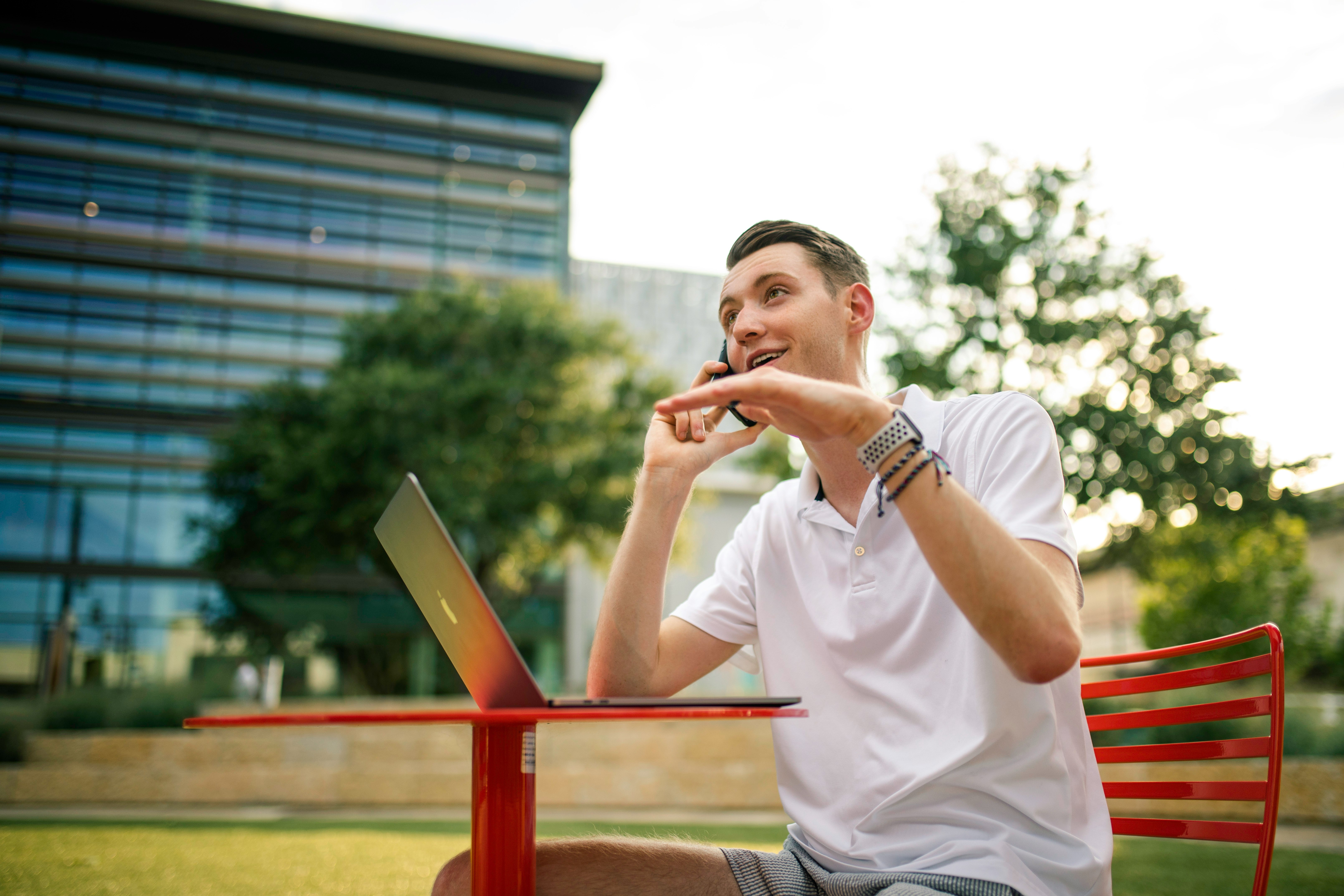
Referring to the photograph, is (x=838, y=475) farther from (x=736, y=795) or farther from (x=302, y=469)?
(x=302, y=469)

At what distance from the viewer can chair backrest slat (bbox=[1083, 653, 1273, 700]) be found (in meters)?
1.49

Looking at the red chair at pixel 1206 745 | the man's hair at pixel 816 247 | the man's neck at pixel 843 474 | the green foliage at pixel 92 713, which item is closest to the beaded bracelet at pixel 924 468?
the man's neck at pixel 843 474

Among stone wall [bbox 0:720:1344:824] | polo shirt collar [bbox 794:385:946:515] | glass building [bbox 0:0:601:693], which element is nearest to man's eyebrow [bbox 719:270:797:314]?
polo shirt collar [bbox 794:385:946:515]

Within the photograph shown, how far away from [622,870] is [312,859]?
4.96m

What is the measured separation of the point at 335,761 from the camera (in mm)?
10320

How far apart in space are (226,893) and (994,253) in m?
11.7

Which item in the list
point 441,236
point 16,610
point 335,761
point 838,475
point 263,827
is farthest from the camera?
point 441,236

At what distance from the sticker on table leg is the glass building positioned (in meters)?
21.9

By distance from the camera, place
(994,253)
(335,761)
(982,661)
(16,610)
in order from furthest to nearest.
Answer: (16,610)
(994,253)
(335,761)
(982,661)

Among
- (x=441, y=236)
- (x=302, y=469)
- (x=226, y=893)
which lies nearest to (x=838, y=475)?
(x=226, y=893)

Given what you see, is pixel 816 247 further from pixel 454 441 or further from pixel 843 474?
pixel 454 441

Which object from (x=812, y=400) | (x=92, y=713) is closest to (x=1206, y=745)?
(x=812, y=400)

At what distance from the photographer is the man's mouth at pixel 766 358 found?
1938 mm

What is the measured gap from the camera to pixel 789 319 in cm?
194
